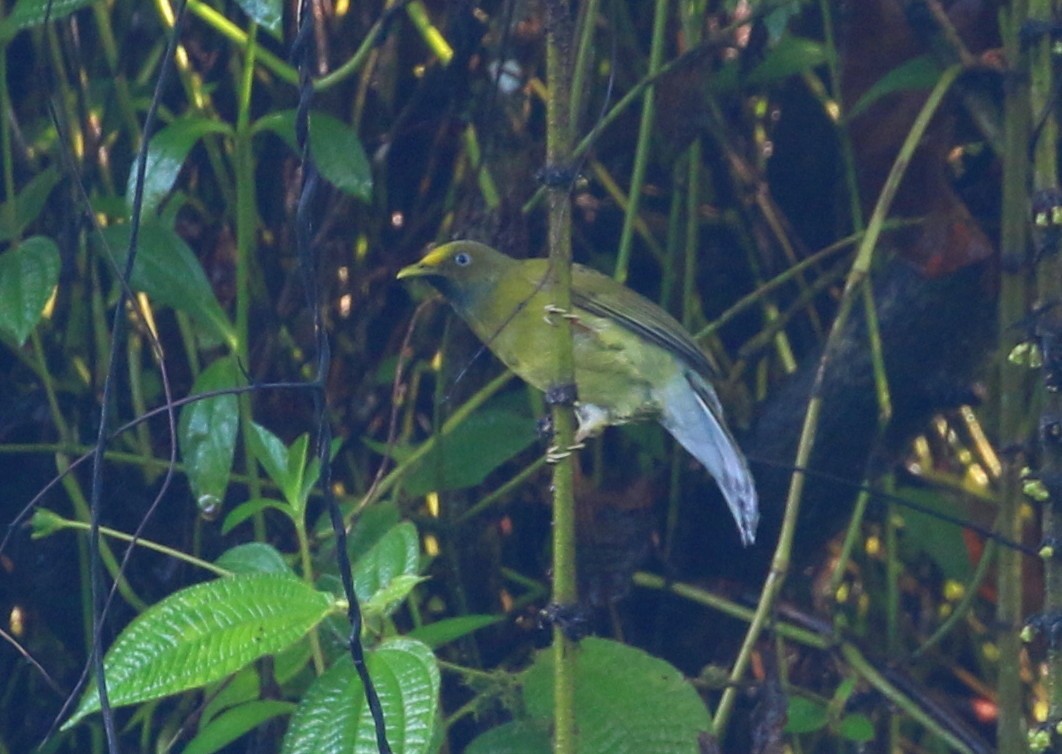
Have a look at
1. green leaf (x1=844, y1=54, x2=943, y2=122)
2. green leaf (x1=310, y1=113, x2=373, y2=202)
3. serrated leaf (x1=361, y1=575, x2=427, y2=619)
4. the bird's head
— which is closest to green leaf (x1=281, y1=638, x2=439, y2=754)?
serrated leaf (x1=361, y1=575, x2=427, y2=619)

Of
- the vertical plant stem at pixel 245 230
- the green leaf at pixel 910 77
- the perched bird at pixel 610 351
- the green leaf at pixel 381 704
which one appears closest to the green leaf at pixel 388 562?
the green leaf at pixel 381 704

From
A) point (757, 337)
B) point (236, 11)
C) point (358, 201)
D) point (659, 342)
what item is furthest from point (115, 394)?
point (757, 337)

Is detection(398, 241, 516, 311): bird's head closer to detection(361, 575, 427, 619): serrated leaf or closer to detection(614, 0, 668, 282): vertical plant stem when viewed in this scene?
detection(614, 0, 668, 282): vertical plant stem

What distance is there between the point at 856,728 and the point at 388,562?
87 cm

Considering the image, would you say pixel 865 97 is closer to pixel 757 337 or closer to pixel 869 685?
pixel 757 337

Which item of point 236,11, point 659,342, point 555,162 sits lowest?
point 659,342

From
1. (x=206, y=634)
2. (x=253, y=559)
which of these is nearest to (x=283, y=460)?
(x=253, y=559)

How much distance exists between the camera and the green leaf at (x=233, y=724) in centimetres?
196

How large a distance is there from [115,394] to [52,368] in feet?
0.39

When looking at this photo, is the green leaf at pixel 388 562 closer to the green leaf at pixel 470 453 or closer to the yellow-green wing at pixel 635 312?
the green leaf at pixel 470 453

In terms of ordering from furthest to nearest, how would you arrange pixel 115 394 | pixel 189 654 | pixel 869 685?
1. pixel 115 394
2. pixel 869 685
3. pixel 189 654

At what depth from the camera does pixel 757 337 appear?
8.80ft

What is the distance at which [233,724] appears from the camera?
6.53 ft

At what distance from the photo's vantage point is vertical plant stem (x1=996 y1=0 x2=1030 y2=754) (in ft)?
6.75
